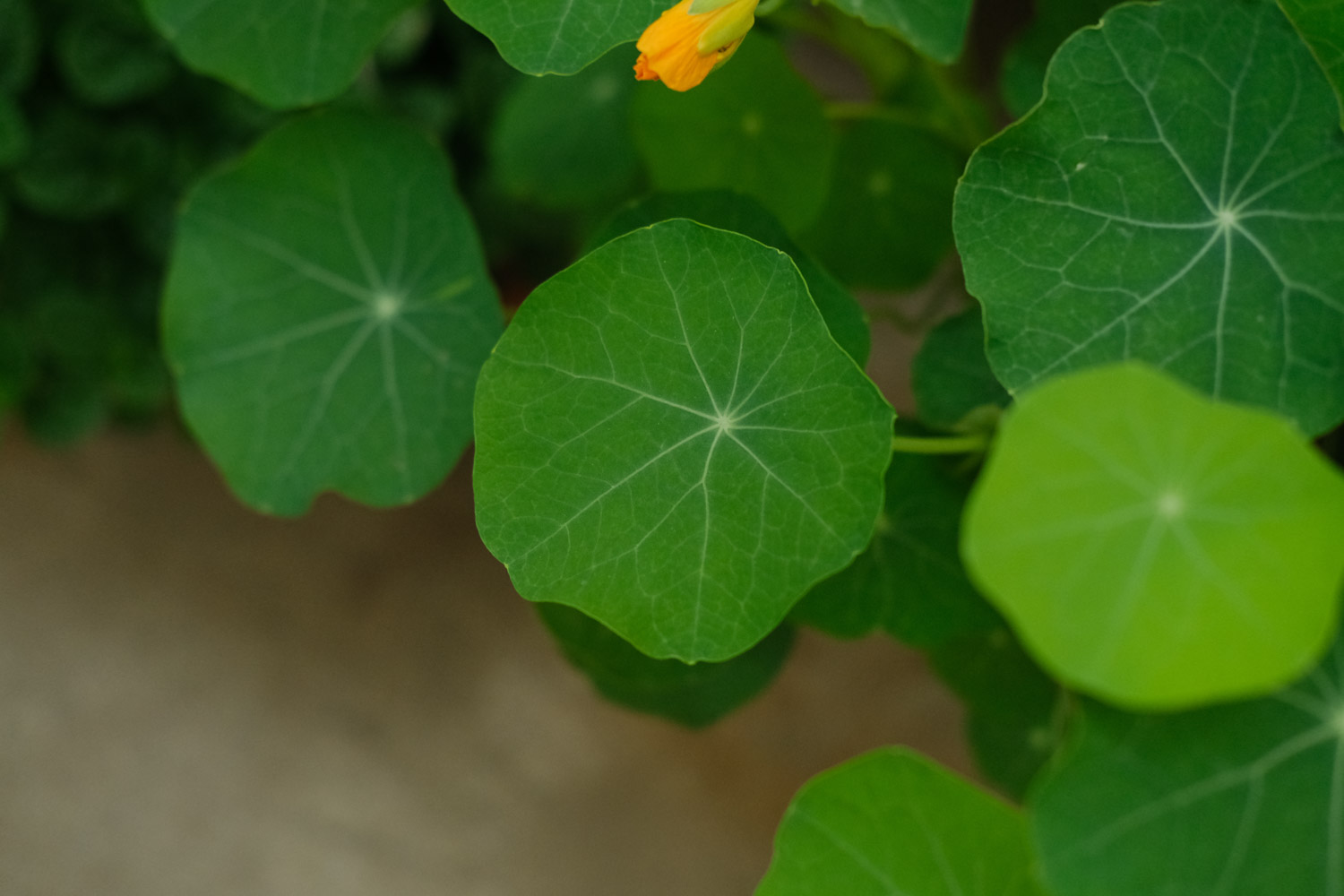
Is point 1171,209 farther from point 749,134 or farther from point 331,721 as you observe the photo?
point 331,721

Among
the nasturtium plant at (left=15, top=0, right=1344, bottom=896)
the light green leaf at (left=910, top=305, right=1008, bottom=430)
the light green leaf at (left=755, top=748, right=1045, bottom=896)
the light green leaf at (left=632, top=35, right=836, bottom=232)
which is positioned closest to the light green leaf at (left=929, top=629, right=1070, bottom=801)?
the nasturtium plant at (left=15, top=0, right=1344, bottom=896)

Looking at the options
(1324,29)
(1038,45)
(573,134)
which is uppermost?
(1324,29)

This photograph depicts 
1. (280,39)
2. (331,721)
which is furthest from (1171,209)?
(331,721)

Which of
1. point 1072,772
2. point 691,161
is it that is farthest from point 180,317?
point 1072,772

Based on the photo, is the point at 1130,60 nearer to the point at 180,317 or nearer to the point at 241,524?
the point at 180,317

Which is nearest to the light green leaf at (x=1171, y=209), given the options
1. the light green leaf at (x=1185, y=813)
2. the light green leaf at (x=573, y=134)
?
the light green leaf at (x=1185, y=813)

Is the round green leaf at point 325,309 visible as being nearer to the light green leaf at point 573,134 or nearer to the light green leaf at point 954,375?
the light green leaf at point 573,134
